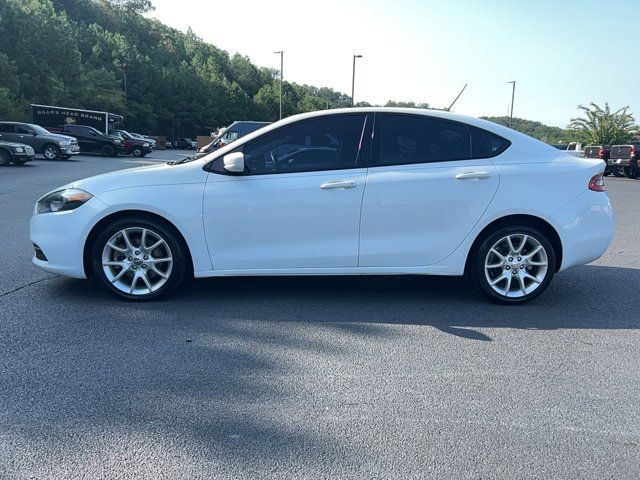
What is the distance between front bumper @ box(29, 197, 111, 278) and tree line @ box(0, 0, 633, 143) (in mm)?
6534

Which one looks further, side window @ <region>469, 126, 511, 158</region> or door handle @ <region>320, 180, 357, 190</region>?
side window @ <region>469, 126, 511, 158</region>

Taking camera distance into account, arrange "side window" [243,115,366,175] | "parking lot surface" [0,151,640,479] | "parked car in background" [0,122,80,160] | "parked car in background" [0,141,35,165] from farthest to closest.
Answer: "parked car in background" [0,122,80,160]
"parked car in background" [0,141,35,165]
"side window" [243,115,366,175]
"parking lot surface" [0,151,640,479]

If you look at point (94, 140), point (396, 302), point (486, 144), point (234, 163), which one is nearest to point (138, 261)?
point (234, 163)

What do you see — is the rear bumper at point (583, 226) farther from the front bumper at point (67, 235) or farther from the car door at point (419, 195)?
the front bumper at point (67, 235)

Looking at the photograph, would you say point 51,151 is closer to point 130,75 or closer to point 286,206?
point 286,206

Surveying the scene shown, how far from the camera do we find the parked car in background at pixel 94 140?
32.1m

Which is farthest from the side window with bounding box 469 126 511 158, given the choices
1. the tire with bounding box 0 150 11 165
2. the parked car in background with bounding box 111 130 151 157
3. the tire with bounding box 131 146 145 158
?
the tire with bounding box 131 146 145 158

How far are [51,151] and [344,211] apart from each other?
81.3 ft

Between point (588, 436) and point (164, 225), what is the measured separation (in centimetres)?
343

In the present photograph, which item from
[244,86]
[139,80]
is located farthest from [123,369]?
[244,86]

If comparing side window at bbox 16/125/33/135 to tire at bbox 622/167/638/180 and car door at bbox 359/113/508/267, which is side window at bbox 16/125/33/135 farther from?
tire at bbox 622/167/638/180

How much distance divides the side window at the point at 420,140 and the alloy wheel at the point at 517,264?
0.85 meters

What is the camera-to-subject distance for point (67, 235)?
4.62m

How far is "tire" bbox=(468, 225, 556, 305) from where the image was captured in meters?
4.79
